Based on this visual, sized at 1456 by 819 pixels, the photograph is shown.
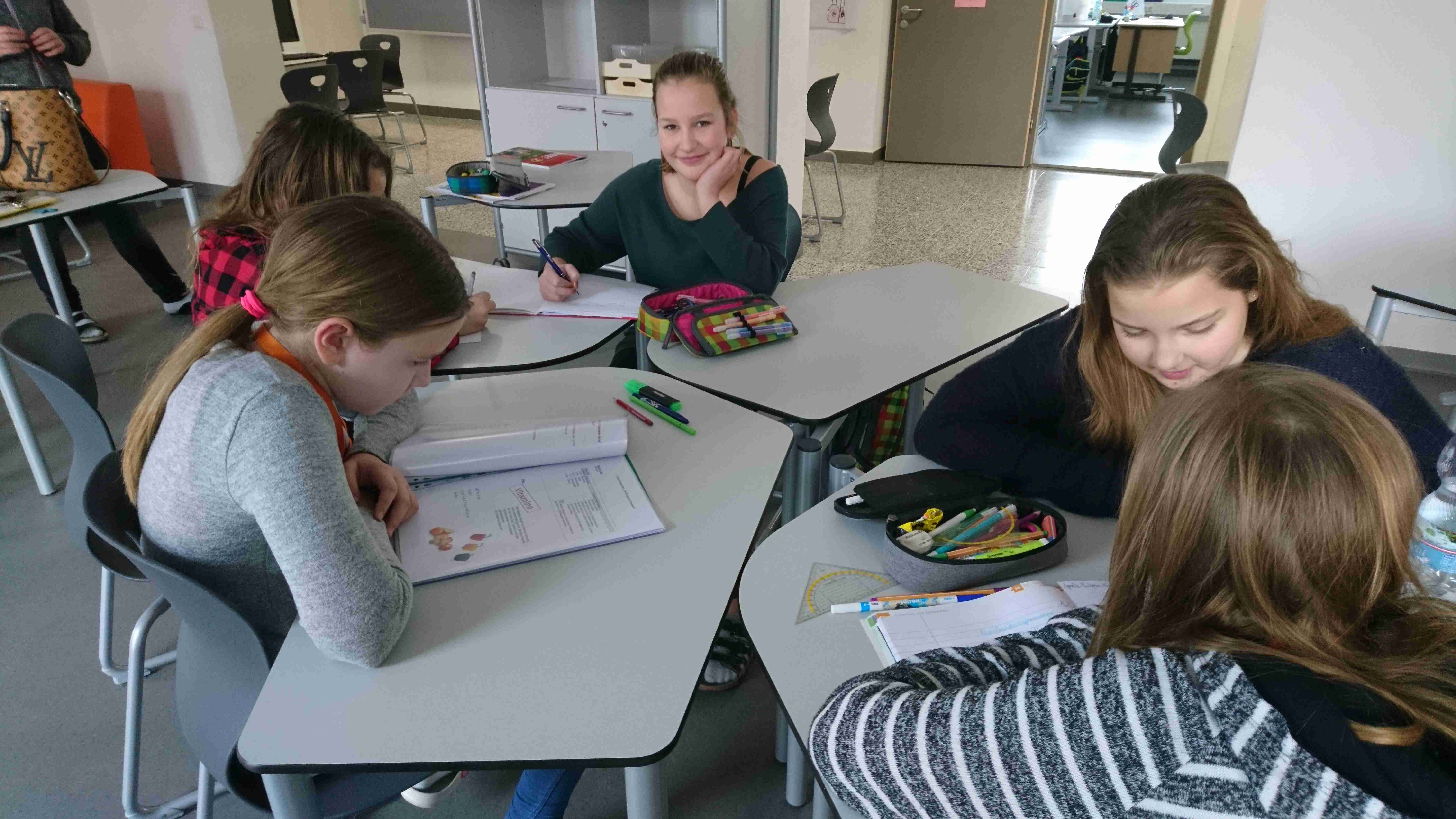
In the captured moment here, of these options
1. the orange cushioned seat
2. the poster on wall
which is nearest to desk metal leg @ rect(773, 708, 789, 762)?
the orange cushioned seat

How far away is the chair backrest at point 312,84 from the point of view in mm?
5348

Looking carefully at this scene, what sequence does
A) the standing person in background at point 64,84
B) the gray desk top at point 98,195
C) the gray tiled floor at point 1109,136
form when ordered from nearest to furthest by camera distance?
the gray desk top at point 98,195 → the standing person in background at point 64,84 → the gray tiled floor at point 1109,136

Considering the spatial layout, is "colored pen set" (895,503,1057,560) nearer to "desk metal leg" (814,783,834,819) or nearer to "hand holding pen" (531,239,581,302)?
"desk metal leg" (814,783,834,819)

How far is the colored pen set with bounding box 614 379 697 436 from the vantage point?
1501mm

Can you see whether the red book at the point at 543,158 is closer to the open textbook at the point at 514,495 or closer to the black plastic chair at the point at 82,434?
the black plastic chair at the point at 82,434

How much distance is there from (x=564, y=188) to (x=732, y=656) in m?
1.90

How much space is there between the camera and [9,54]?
11.8ft

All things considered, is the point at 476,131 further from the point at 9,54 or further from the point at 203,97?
the point at 9,54

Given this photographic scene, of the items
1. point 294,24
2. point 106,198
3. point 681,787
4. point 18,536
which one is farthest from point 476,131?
point 681,787

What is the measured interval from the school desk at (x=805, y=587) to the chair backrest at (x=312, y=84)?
16.9 feet

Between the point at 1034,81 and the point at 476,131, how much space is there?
485cm

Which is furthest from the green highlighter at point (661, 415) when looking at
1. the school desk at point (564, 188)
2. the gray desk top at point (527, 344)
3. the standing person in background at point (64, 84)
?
the standing person in background at point (64, 84)

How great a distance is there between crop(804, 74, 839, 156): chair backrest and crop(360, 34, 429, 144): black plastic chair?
3553mm

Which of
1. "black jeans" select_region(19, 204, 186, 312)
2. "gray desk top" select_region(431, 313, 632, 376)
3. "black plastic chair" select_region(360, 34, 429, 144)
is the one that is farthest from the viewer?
"black plastic chair" select_region(360, 34, 429, 144)
